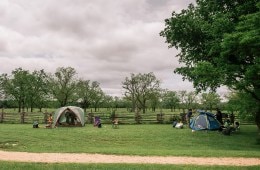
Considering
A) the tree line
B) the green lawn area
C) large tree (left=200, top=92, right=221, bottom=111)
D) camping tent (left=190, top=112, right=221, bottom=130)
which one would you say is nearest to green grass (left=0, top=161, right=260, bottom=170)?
the green lawn area

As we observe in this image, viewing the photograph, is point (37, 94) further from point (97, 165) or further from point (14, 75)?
point (97, 165)

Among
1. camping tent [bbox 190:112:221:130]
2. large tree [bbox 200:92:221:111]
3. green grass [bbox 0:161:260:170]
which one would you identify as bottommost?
green grass [bbox 0:161:260:170]

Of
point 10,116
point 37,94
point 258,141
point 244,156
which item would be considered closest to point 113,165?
point 244,156

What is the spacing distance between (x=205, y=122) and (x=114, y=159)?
14.2 m

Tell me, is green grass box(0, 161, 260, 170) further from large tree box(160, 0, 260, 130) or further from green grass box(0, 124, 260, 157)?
large tree box(160, 0, 260, 130)

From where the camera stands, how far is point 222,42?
17.8m

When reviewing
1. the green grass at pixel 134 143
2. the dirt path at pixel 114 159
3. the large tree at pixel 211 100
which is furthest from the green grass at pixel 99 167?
the large tree at pixel 211 100

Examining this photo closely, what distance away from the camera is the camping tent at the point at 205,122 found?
25.4 m

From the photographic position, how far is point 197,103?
344 ft

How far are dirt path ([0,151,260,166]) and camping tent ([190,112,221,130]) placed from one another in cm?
1215

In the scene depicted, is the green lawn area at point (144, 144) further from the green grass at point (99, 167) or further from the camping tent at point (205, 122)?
the green grass at point (99, 167)

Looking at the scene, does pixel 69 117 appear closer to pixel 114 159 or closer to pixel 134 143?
pixel 134 143

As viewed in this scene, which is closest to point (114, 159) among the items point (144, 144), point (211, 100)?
point (144, 144)

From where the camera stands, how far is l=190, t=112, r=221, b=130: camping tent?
25.4 meters
